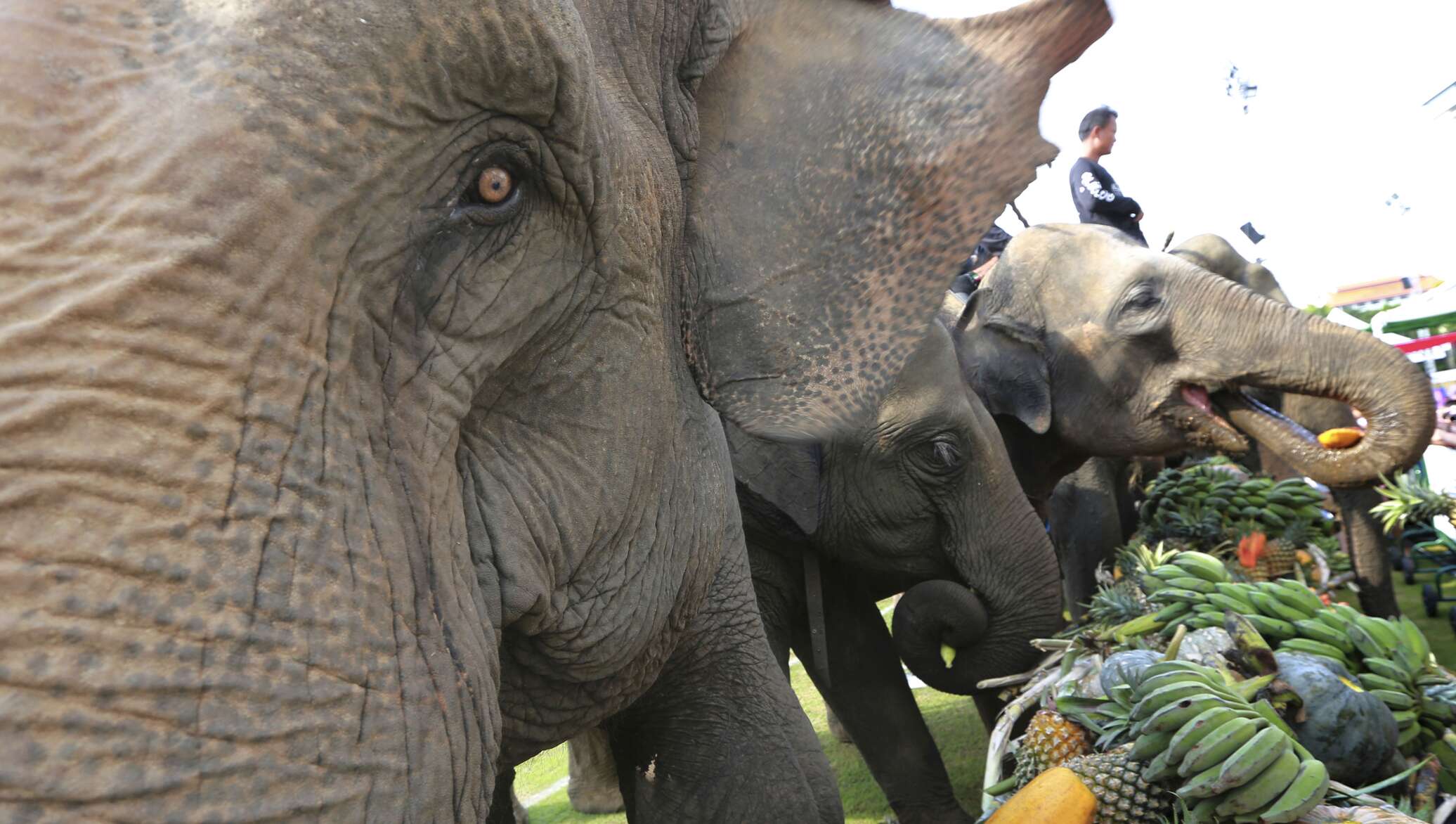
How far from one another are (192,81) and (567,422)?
536mm

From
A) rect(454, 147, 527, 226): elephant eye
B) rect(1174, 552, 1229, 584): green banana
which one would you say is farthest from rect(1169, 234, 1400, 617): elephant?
rect(454, 147, 527, 226): elephant eye

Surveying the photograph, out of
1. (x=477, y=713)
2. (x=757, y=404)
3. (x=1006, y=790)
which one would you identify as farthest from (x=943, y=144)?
(x=1006, y=790)

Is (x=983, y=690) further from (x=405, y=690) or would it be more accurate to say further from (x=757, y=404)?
(x=405, y=690)

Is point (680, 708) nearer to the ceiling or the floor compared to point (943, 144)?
nearer to the floor

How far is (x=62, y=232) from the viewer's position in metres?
0.81

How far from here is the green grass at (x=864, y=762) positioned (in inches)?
174

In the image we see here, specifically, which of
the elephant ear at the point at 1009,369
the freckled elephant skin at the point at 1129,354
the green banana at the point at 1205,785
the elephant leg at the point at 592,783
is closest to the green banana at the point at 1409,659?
the green banana at the point at 1205,785

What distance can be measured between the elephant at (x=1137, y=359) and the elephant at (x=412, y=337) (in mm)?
3221

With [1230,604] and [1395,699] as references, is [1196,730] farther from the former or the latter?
[1230,604]

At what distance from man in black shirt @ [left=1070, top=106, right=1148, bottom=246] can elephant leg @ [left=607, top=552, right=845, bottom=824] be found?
4119 millimetres

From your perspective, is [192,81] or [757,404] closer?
[192,81]

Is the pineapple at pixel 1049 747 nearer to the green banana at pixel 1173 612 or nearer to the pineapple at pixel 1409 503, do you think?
the green banana at pixel 1173 612

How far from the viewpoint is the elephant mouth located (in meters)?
4.55

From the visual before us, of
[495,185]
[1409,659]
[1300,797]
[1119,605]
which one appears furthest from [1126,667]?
[495,185]
